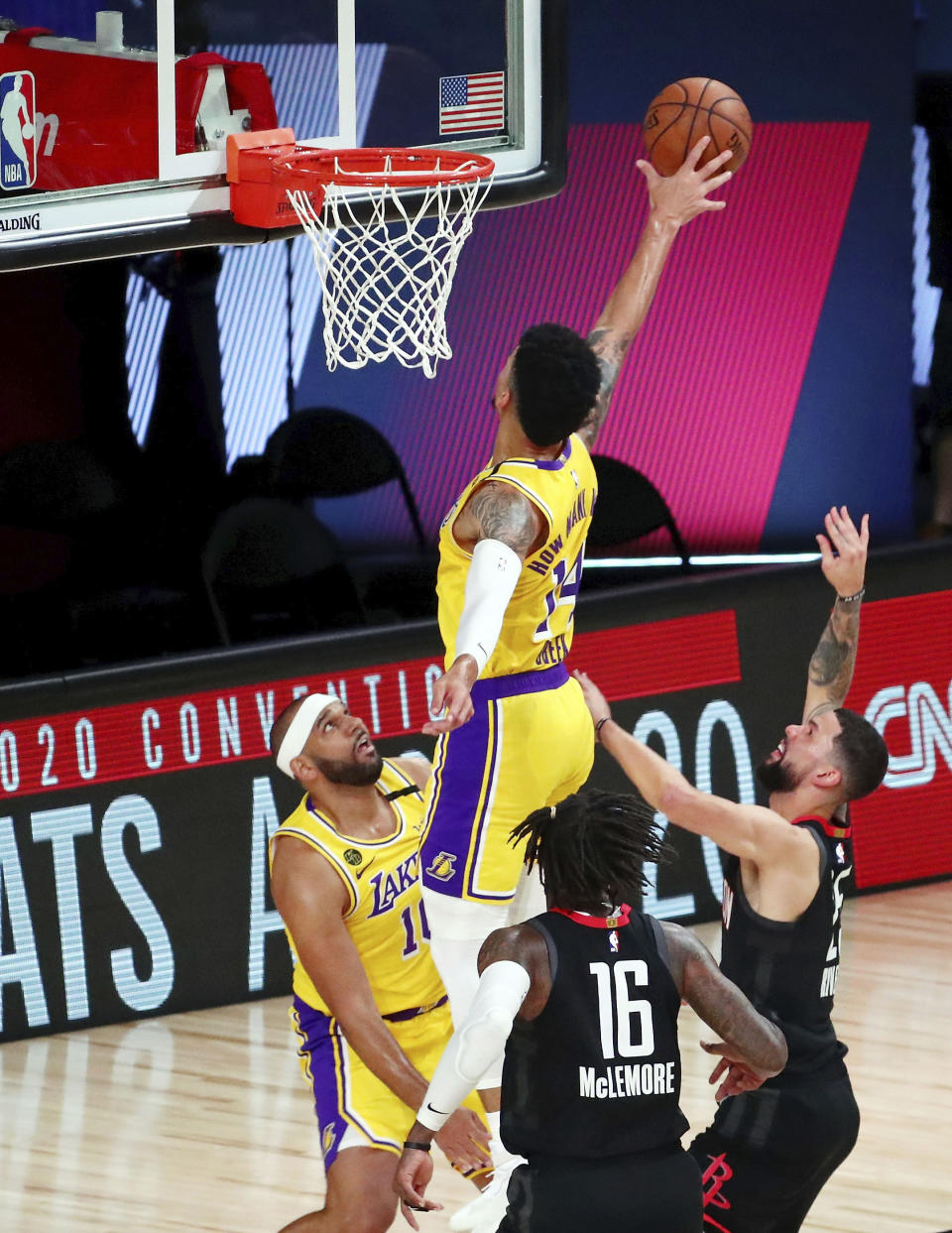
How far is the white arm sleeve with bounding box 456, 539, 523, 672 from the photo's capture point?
14.4 ft

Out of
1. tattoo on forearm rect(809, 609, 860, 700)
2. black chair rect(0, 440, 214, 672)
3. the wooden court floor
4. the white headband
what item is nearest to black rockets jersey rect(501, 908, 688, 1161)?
the white headband

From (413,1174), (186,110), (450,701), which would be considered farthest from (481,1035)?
(186,110)

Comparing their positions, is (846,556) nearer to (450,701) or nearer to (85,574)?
(450,701)

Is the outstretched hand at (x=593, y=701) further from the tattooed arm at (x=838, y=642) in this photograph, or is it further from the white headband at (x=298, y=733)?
the tattooed arm at (x=838, y=642)

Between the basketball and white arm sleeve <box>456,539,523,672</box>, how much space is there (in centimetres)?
169

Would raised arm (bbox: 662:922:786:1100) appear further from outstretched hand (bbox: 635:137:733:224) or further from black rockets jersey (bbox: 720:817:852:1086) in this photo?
outstretched hand (bbox: 635:137:733:224)

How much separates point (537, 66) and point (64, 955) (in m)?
3.63

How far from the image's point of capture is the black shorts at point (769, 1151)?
4777 millimetres

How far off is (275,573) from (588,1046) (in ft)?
19.1

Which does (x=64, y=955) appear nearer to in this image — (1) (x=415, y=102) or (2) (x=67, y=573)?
(2) (x=67, y=573)

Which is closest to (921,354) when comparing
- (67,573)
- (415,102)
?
(67,573)

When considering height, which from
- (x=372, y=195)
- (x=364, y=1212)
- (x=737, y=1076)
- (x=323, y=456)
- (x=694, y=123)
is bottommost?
(x=364, y=1212)

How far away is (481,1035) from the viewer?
381cm

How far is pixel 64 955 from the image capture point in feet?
25.3
